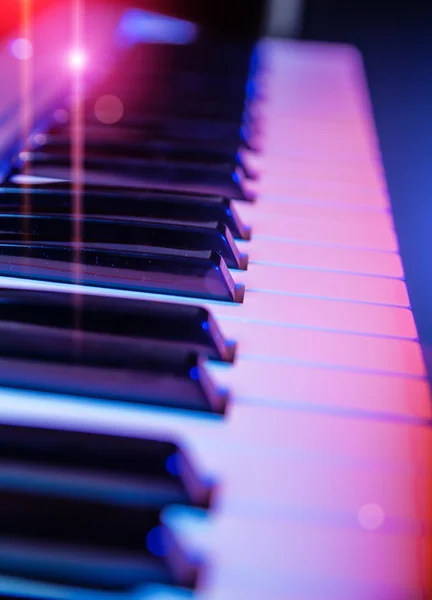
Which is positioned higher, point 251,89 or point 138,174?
point 251,89

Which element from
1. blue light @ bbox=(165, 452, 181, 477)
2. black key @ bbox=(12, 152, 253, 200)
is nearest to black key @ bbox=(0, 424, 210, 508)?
blue light @ bbox=(165, 452, 181, 477)

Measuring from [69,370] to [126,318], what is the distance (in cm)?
9

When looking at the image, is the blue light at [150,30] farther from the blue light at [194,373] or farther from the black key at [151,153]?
the blue light at [194,373]

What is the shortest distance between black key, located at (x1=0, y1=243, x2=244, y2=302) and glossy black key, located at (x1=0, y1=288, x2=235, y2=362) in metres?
0.07

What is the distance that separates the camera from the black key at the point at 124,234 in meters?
0.83

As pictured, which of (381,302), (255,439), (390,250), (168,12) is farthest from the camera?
(168,12)

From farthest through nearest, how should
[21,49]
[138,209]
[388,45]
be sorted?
[388,45] < [21,49] < [138,209]

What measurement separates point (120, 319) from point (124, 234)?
0.19 metres

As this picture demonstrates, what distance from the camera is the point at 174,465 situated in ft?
1.78

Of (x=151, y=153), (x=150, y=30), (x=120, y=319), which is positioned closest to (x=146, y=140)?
(x=151, y=153)

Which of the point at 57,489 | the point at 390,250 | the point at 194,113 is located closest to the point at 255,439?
the point at 57,489

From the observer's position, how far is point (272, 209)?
1.02 m

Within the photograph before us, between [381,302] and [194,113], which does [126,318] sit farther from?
[194,113]

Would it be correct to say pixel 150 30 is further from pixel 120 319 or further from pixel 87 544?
pixel 87 544
